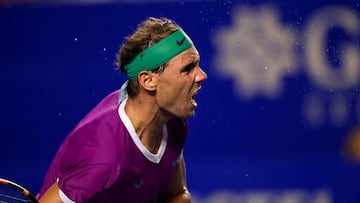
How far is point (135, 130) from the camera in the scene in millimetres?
3047

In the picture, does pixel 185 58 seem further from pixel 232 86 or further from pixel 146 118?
pixel 232 86

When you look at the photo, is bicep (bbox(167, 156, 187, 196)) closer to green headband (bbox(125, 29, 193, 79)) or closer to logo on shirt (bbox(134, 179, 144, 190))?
logo on shirt (bbox(134, 179, 144, 190))

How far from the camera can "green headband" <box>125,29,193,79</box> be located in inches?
120

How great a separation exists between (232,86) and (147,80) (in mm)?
1326

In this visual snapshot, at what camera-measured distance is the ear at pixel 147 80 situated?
3.07 meters

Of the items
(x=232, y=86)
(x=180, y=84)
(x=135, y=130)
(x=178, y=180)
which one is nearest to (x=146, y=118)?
(x=135, y=130)

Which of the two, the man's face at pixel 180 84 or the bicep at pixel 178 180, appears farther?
the bicep at pixel 178 180

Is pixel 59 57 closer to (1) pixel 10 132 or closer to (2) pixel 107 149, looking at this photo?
(1) pixel 10 132

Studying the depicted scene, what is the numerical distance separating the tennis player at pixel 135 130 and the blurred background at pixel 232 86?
1.21 metres

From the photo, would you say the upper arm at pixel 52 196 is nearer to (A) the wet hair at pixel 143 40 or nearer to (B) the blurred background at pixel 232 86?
(A) the wet hair at pixel 143 40

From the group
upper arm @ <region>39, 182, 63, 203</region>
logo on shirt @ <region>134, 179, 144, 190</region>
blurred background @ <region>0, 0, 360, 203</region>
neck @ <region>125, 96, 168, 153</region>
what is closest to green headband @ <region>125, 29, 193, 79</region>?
neck @ <region>125, 96, 168, 153</region>

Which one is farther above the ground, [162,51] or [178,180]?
[162,51]

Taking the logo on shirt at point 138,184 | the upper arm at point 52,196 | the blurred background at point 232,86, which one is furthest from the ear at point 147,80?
the blurred background at point 232,86

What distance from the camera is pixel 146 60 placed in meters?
3.06
